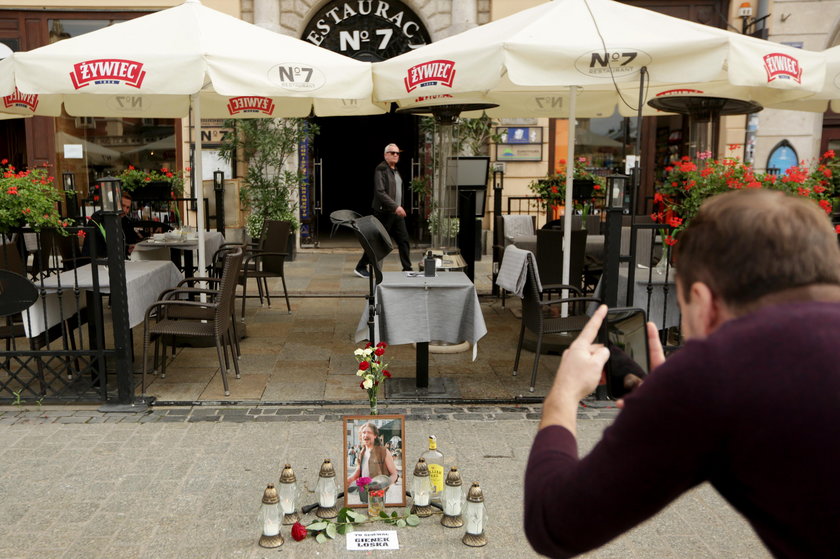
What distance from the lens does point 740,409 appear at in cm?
100

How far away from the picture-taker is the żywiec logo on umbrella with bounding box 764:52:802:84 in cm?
537

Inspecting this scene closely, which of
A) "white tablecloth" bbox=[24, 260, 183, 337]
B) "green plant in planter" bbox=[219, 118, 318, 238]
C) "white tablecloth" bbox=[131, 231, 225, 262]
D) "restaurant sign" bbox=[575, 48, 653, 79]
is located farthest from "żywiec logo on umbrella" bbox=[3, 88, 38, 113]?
"green plant in planter" bbox=[219, 118, 318, 238]

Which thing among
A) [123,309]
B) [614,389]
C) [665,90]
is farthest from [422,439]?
[665,90]

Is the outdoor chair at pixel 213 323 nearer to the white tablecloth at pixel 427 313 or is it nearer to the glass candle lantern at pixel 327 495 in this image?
the white tablecloth at pixel 427 313

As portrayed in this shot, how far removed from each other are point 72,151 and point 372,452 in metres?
11.6

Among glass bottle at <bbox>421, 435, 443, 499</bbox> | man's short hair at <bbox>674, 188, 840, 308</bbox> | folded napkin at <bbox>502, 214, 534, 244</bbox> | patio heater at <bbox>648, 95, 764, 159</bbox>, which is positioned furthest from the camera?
folded napkin at <bbox>502, 214, 534, 244</bbox>

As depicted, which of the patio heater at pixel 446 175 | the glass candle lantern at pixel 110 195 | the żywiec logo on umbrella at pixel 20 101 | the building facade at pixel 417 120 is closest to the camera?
the glass candle lantern at pixel 110 195

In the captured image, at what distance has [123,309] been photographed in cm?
513

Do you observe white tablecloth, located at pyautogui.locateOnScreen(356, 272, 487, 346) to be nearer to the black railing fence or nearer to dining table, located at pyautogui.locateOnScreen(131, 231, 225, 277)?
the black railing fence

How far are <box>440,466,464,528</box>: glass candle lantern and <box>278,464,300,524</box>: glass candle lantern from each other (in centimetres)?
72

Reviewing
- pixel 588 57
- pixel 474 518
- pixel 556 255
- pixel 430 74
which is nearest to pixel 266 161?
pixel 556 255

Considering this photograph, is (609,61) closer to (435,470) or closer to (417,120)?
(435,470)

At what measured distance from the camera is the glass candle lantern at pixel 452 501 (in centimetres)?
347

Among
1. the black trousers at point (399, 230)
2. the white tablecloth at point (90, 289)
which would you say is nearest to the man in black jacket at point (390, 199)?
the black trousers at point (399, 230)
